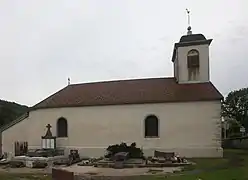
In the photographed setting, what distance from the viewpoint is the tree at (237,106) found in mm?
67125

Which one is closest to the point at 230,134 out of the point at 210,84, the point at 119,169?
the point at 210,84

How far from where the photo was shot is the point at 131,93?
3338 centimetres

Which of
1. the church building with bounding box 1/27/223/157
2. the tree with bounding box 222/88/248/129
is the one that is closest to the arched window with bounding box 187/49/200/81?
the church building with bounding box 1/27/223/157

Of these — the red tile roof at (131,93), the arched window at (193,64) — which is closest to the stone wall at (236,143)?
the red tile roof at (131,93)

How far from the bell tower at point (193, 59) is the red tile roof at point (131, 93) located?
0.76 m

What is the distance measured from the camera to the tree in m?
67.1

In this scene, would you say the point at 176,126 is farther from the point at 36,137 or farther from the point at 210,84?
the point at 36,137

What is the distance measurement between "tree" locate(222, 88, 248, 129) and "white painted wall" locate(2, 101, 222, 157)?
1471 inches

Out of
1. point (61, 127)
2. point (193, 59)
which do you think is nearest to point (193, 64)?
point (193, 59)

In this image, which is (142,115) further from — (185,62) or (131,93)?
(185,62)

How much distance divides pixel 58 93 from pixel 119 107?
7.57m

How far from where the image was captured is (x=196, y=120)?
3045 centimetres

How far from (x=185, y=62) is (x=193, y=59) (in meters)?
0.77

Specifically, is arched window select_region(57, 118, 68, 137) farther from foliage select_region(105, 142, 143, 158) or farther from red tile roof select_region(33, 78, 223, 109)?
foliage select_region(105, 142, 143, 158)
